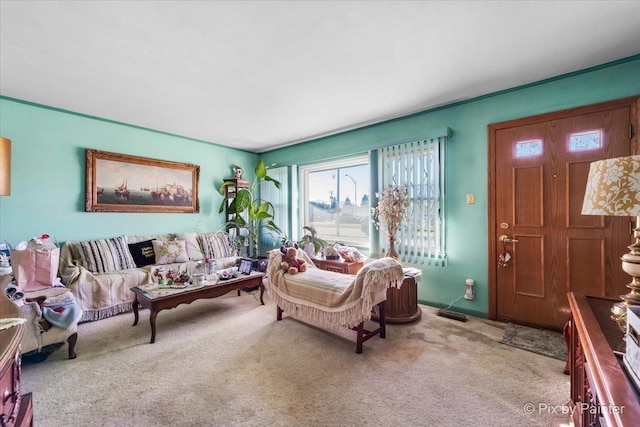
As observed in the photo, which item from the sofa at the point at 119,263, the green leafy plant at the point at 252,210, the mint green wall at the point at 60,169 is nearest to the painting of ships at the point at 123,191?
the mint green wall at the point at 60,169

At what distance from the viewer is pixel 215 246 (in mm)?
4387

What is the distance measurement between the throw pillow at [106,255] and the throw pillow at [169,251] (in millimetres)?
317

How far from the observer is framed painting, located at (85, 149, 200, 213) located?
358 cm

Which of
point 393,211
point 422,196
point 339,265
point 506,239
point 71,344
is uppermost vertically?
point 422,196

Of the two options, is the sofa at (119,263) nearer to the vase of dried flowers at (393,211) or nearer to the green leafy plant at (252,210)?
the green leafy plant at (252,210)

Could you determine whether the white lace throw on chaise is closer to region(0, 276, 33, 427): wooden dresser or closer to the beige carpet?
the beige carpet

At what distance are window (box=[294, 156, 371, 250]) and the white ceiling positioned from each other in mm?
1267

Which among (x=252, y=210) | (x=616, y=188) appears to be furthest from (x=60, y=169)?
(x=616, y=188)

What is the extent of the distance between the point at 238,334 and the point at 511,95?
12.4ft

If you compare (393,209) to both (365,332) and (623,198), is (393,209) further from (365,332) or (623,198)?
(623,198)

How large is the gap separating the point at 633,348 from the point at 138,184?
4932 millimetres

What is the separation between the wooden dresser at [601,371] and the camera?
0.64 meters

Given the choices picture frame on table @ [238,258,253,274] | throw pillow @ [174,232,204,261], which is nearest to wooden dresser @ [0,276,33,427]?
picture frame on table @ [238,258,253,274]

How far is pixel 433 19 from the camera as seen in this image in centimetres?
175
